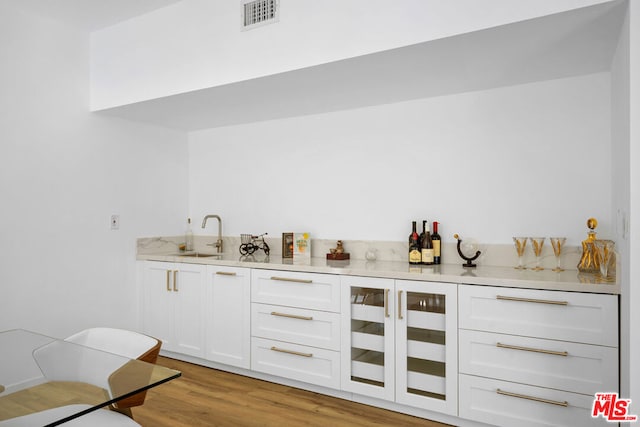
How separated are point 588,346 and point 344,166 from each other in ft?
6.66

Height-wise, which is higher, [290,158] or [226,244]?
[290,158]

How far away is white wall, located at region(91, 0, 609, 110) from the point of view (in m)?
2.14

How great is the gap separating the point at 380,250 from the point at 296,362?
3.29 feet

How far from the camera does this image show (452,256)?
10.2 ft

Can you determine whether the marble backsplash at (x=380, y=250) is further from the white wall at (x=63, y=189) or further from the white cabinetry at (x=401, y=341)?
the white cabinetry at (x=401, y=341)

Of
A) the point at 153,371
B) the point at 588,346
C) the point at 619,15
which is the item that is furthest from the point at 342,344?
the point at 619,15

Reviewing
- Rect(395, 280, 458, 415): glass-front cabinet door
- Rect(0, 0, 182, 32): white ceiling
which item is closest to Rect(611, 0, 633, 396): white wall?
Rect(395, 280, 458, 415): glass-front cabinet door

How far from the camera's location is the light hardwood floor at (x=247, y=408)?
2615mm

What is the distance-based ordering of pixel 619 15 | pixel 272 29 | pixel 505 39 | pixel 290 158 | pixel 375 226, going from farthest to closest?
pixel 290 158 < pixel 375 226 < pixel 272 29 < pixel 505 39 < pixel 619 15

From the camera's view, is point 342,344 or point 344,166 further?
point 344,166

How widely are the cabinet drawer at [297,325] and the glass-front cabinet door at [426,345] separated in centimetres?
46

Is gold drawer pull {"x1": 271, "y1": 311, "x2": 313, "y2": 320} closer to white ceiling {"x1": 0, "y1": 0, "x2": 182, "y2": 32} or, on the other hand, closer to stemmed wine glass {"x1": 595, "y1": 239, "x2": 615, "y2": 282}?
stemmed wine glass {"x1": 595, "y1": 239, "x2": 615, "y2": 282}

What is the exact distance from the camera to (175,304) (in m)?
3.65

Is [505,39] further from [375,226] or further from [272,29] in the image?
[375,226]
